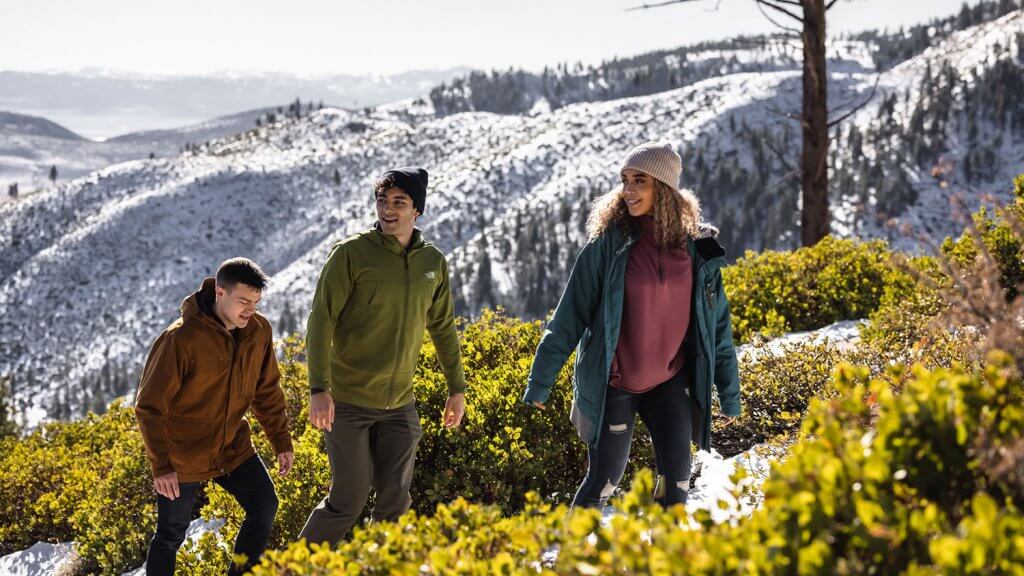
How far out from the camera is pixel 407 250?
4.47 m

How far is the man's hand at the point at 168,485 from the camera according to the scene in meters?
4.14

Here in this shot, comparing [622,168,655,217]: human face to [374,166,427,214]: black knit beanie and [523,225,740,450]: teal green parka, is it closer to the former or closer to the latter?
[523,225,740,450]: teal green parka


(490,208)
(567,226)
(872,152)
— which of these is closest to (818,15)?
(567,226)

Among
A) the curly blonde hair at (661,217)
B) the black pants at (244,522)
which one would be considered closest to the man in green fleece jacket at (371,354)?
the black pants at (244,522)

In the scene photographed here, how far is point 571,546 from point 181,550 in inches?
165

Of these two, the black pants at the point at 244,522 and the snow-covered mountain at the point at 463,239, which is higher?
the black pants at the point at 244,522

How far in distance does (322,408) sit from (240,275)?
2.83ft

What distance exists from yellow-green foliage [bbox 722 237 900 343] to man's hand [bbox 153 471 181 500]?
6.91 m

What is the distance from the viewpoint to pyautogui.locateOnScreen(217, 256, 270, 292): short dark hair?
424 centimetres

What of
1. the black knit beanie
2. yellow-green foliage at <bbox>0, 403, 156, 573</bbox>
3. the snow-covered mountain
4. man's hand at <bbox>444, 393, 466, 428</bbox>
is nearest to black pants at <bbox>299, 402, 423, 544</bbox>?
man's hand at <bbox>444, 393, 466, 428</bbox>

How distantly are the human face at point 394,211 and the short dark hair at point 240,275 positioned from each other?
73 centimetres

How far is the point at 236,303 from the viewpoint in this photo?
4.28m

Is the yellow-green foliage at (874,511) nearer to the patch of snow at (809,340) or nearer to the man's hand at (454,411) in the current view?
the man's hand at (454,411)

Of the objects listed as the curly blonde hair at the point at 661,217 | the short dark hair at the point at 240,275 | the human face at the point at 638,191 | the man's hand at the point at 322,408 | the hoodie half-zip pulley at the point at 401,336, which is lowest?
the man's hand at the point at 322,408
